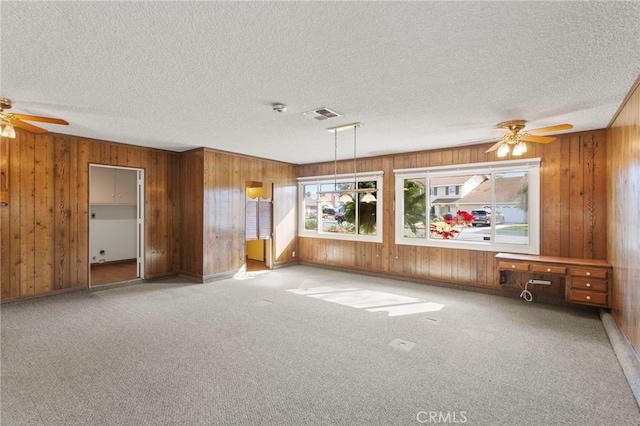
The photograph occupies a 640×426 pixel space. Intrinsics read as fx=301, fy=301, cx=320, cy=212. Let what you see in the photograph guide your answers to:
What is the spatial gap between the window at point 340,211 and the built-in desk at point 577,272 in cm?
278

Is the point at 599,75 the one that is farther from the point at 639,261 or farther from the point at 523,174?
the point at 523,174

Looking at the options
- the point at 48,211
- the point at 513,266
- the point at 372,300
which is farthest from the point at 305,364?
the point at 48,211

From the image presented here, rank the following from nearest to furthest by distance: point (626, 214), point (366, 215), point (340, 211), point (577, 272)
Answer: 1. point (626, 214)
2. point (577, 272)
3. point (366, 215)
4. point (340, 211)

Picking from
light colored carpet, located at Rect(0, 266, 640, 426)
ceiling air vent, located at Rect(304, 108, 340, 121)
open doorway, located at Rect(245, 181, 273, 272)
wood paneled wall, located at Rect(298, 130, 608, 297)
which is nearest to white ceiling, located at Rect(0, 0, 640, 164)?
ceiling air vent, located at Rect(304, 108, 340, 121)

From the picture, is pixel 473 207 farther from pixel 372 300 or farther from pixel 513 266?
pixel 372 300

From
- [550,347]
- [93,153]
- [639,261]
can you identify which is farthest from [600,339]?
[93,153]

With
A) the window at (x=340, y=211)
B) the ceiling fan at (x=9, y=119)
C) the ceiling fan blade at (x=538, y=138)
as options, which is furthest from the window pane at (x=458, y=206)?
the ceiling fan at (x=9, y=119)

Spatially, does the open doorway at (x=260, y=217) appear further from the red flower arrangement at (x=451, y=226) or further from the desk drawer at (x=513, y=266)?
the desk drawer at (x=513, y=266)

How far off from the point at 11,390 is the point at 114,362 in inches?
26.9

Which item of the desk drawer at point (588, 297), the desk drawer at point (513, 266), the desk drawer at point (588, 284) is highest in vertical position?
the desk drawer at point (513, 266)

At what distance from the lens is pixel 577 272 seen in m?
4.13
